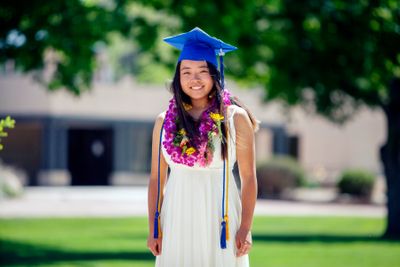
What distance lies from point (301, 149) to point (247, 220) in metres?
41.6

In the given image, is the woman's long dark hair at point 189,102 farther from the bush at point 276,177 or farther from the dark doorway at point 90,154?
the dark doorway at point 90,154

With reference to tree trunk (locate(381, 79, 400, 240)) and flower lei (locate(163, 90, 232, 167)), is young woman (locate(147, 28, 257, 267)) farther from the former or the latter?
tree trunk (locate(381, 79, 400, 240))

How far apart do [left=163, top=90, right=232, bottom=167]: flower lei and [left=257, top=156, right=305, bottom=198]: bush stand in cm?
2810

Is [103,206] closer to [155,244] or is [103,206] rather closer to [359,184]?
[359,184]

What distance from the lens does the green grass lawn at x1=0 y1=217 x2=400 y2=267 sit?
1290cm

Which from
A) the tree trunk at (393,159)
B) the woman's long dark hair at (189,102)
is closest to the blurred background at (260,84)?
the tree trunk at (393,159)

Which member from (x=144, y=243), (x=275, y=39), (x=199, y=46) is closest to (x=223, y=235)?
(x=199, y=46)

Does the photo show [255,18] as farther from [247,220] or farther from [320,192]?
[320,192]

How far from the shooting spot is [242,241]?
479cm

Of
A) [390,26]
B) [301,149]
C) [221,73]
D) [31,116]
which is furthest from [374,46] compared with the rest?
[301,149]

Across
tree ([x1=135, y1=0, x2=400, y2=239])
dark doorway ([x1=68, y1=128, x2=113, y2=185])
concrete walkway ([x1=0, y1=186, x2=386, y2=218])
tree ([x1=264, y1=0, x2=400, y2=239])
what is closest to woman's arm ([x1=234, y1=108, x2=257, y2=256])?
tree ([x1=135, y1=0, x2=400, y2=239])

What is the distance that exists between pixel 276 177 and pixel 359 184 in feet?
10.4

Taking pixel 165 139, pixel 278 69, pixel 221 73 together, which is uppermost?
pixel 278 69

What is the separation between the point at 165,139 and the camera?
193 inches
